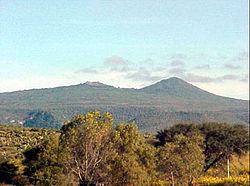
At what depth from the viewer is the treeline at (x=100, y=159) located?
3256 centimetres

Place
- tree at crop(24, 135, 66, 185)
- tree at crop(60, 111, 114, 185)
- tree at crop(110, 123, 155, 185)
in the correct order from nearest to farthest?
tree at crop(110, 123, 155, 185)
tree at crop(60, 111, 114, 185)
tree at crop(24, 135, 66, 185)

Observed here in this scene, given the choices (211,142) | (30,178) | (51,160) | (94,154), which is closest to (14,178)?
(30,178)

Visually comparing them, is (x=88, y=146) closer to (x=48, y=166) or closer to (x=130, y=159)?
(x=130, y=159)

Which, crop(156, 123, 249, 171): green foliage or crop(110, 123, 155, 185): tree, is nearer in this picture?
crop(110, 123, 155, 185): tree

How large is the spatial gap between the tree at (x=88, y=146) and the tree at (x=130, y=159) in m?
0.84

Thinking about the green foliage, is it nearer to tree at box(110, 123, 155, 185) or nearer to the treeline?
the treeline

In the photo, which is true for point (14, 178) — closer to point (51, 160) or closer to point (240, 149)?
point (51, 160)

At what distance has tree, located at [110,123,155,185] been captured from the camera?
32312 millimetres

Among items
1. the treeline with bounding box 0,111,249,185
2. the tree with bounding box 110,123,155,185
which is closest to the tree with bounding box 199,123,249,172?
the treeline with bounding box 0,111,249,185

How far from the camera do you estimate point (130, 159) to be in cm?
3247

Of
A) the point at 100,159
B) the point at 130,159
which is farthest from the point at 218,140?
the point at 100,159

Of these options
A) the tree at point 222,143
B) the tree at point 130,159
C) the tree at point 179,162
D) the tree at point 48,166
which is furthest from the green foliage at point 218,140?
the tree at point 48,166

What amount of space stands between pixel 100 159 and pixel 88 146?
5.13 feet

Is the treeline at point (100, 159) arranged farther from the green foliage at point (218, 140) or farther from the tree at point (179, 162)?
the green foliage at point (218, 140)
